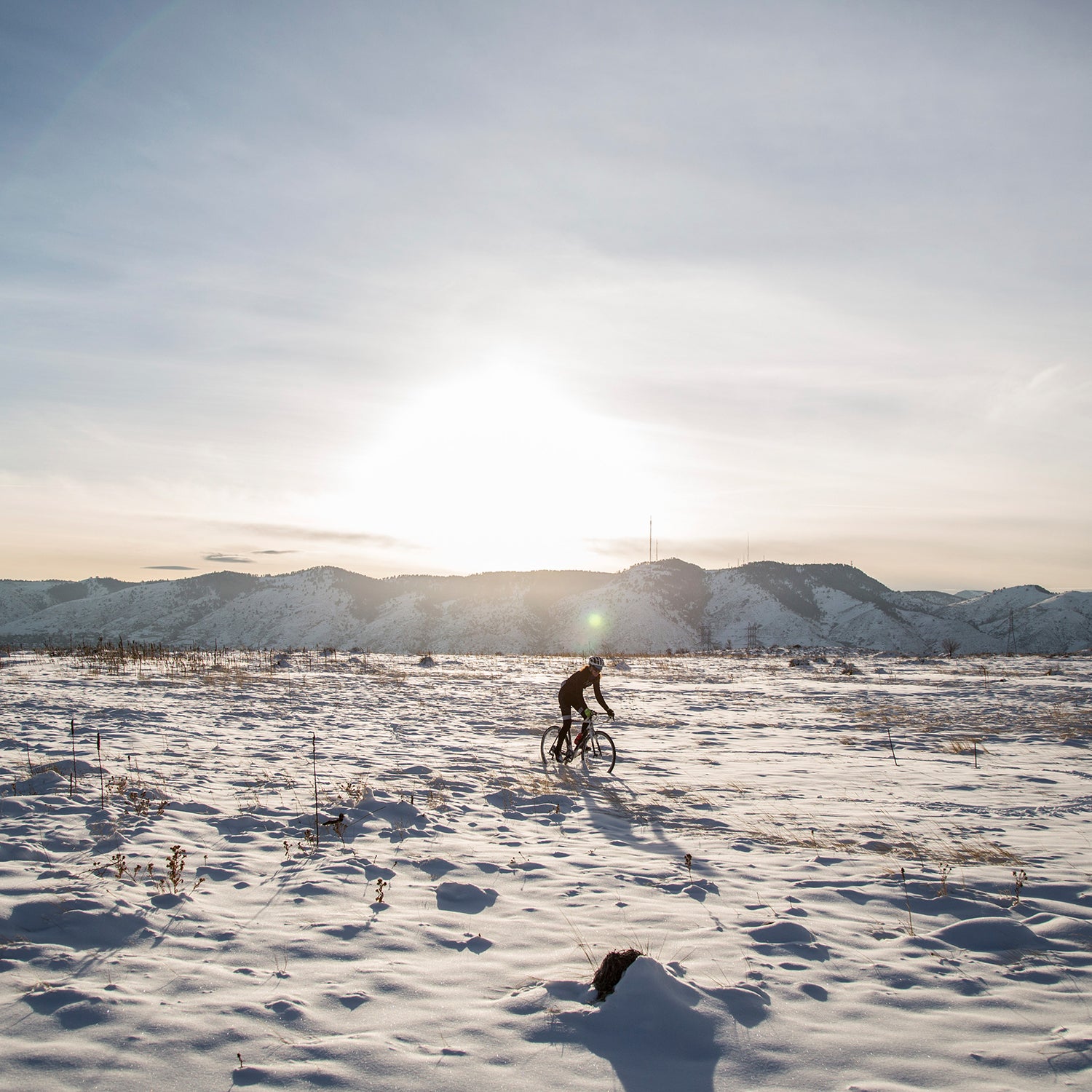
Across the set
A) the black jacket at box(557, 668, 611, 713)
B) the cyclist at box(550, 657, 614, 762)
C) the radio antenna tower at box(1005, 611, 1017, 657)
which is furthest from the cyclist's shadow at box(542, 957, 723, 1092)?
the radio antenna tower at box(1005, 611, 1017, 657)

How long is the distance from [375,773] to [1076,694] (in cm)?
2418

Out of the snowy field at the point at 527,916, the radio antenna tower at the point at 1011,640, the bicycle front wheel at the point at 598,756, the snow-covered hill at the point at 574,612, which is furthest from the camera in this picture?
the snow-covered hill at the point at 574,612

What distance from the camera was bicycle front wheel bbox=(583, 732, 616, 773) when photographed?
12.0 m

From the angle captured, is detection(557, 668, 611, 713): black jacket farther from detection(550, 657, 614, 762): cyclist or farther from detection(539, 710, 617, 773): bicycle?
detection(539, 710, 617, 773): bicycle

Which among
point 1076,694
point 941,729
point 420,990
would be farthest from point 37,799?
point 1076,694

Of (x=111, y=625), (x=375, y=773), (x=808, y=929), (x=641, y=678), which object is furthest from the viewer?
(x=111, y=625)

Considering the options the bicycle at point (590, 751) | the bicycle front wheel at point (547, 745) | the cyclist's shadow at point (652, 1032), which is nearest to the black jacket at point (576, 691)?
the bicycle at point (590, 751)

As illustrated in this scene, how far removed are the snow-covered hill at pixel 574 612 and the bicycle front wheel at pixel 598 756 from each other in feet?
339

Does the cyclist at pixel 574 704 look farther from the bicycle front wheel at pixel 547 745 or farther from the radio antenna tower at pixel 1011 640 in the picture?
the radio antenna tower at pixel 1011 640

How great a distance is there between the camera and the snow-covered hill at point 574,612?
418 feet

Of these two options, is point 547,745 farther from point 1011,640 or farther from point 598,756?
point 1011,640

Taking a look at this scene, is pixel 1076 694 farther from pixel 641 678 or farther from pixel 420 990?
pixel 420 990

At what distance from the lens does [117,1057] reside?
3508mm

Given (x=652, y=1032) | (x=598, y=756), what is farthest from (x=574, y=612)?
(x=652, y=1032)
